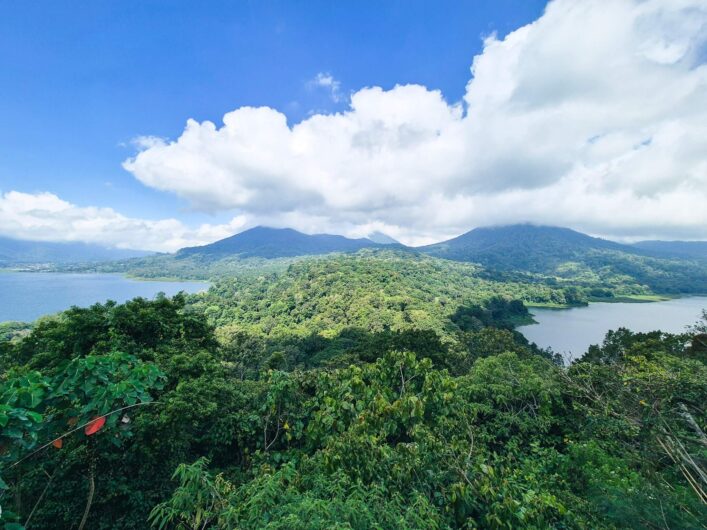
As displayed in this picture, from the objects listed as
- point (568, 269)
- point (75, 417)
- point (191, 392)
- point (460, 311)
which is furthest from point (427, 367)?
point (568, 269)

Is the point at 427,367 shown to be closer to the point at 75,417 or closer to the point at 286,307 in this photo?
the point at 75,417

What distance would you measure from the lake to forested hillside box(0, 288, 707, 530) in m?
34.1

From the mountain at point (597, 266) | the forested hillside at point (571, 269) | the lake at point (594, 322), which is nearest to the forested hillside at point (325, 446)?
the lake at point (594, 322)

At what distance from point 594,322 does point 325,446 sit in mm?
63274

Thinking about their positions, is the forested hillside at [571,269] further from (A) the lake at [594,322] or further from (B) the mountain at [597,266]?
(A) the lake at [594,322]

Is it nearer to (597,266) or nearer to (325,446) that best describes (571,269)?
(597,266)

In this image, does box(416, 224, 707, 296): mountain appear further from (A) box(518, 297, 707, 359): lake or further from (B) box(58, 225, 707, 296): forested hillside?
(A) box(518, 297, 707, 359): lake

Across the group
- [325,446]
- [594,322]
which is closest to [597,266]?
[594,322]

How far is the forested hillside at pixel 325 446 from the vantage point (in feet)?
7.90

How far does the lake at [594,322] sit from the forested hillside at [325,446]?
112ft

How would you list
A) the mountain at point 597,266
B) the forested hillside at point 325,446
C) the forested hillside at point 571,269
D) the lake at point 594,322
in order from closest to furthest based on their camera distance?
the forested hillside at point 325,446, the lake at point 594,322, the forested hillside at point 571,269, the mountain at point 597,266

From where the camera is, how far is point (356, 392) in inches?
190

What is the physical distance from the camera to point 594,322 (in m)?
51.8

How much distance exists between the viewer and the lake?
40.1 meters
